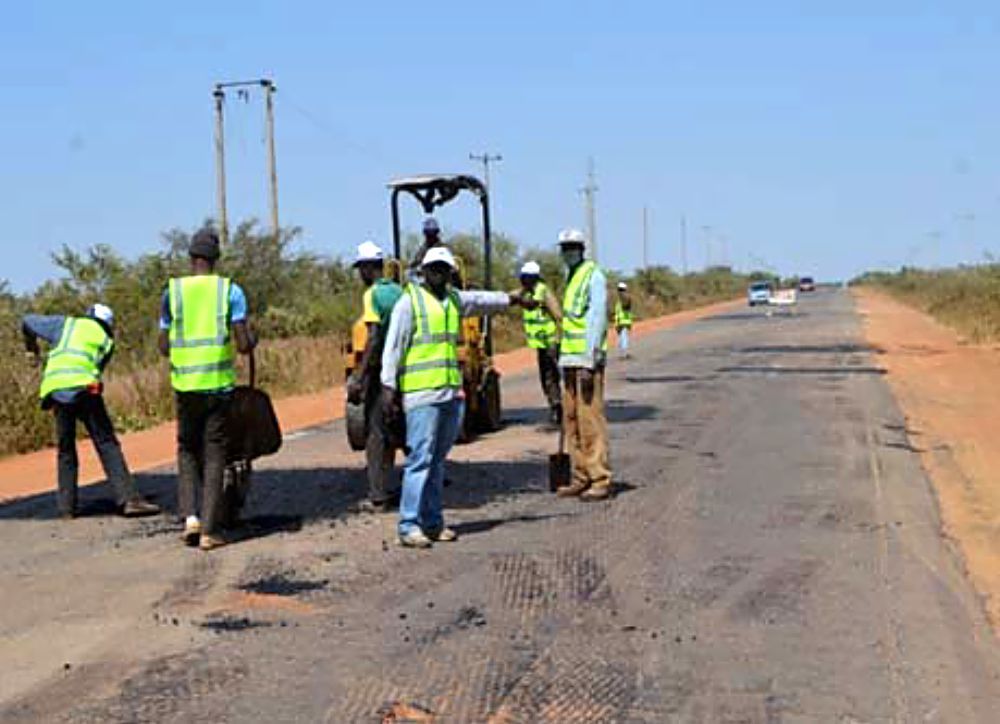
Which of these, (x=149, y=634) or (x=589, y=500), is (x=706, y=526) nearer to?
(x=589, y=500)

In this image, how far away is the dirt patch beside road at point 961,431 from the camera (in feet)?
33.1

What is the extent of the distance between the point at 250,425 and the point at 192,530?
92cm

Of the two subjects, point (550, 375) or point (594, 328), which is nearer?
point (594, 328)

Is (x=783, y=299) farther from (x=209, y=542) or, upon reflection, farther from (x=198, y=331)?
(x=209, y=542)

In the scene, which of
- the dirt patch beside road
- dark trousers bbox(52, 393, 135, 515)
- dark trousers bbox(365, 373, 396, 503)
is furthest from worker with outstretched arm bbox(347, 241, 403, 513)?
the dirt patch beside road

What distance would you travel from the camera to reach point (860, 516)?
1088 cm

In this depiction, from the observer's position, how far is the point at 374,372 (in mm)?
10906

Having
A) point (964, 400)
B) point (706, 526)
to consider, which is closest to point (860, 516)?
point (706, 526)

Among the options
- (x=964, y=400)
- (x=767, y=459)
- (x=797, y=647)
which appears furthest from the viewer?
(x=964, y=400)

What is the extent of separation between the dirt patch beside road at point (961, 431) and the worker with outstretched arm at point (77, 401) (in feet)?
19.4

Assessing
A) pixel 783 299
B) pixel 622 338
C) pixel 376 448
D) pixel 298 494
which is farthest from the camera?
pixel 783 299

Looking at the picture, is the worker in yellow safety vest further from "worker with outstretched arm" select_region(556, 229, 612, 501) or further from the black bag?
the black bag

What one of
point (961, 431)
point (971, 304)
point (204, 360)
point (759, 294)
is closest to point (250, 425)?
point (204, 360)

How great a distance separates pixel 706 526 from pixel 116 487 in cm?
439
